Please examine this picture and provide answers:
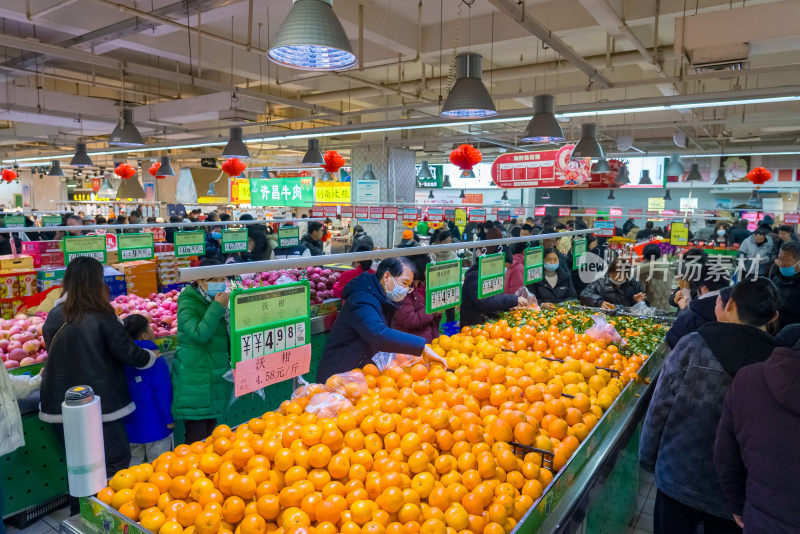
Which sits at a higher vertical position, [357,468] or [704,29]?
[704,29]

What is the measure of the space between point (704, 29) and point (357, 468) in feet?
16.6

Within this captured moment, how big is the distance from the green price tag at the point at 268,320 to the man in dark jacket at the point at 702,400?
1885 mm

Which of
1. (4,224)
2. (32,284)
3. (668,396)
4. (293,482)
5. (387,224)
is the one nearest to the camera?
(293,482)

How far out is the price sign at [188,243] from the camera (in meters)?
7.48

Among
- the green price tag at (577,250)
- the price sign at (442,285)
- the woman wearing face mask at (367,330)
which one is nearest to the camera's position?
the woman wearing face mask at (367,330)

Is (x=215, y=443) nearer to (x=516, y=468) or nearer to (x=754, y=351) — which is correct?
(x=516, y=468)

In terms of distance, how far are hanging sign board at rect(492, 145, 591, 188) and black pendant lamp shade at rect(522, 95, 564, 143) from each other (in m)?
5.73

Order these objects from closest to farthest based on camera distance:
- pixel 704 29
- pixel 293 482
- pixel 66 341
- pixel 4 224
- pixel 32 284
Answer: pixel 293 482 < pixel 66 341 < pixel 704 29 < pixel 32 284 < pixel 4 224

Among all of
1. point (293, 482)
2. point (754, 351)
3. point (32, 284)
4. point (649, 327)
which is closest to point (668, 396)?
point (754, 351)

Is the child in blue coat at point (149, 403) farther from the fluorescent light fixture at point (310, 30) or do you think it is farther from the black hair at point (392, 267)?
the fluorescent light fixture at point (310, 30)

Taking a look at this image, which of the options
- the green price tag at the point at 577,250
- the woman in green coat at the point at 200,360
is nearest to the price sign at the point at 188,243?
the woman in green coat at the point at 200,360

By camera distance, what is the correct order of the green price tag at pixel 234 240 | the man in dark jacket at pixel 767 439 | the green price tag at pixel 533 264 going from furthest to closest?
the green price tag at pixel 234 240 < the green price tag at pixel 533 264 < the man in dark jacket at pixel 767 439

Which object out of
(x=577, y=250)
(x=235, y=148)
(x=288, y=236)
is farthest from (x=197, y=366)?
(x=288, y=236)

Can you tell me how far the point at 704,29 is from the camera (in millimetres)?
4980
